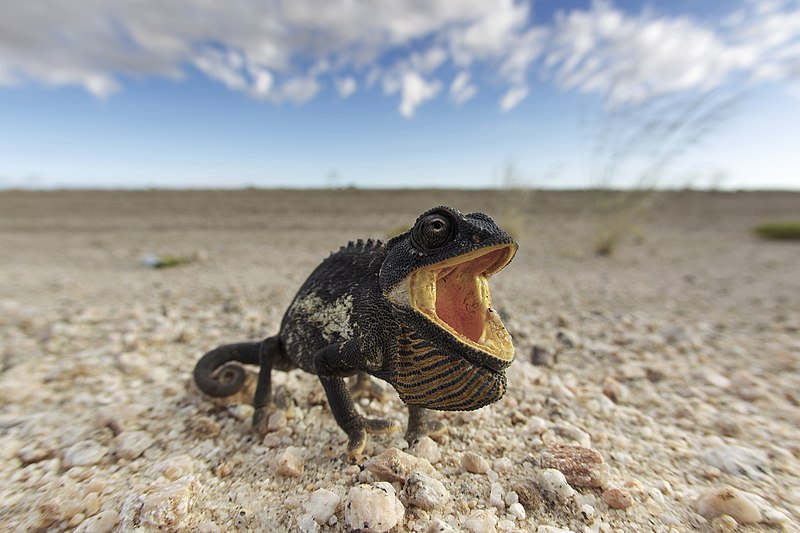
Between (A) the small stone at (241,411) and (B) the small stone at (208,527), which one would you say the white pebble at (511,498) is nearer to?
(B) the small stone at (208,527)

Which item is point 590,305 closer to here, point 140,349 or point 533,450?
point 533,450

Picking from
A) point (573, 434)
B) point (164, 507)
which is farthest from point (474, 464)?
point (164, 507)

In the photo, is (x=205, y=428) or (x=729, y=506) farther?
(x=205, y=428)

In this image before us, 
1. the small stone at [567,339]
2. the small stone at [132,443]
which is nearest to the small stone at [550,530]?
the small stone at [132,443]

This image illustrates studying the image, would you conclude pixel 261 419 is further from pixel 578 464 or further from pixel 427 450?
pixel 578 464

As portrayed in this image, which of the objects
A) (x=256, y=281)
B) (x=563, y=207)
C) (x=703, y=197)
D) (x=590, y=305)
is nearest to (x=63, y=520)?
(x=256, y=281)

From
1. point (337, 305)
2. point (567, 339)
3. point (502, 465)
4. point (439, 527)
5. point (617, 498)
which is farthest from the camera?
point (567, 339)

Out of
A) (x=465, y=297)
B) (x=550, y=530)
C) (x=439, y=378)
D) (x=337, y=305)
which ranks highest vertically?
(x=465, y=297)

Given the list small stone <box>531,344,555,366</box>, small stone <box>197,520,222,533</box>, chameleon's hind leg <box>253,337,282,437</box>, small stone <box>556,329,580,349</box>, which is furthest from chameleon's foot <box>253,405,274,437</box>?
small stone <box>556,329,580,349</box>
